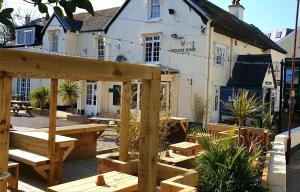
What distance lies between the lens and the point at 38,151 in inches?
298

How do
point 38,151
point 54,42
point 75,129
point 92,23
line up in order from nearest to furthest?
1. point 38,151
2. point 75,129
3. point 92,23
4. point 54,42

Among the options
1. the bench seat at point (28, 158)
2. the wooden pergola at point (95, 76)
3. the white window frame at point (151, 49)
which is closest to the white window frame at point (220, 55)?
the white window frame at point (151, 49)

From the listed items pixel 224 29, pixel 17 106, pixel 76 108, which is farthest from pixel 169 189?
pixel 76 108

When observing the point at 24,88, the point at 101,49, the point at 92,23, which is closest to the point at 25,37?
the point at 24,88

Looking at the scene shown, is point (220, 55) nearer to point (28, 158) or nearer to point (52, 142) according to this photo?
point (52, 142)

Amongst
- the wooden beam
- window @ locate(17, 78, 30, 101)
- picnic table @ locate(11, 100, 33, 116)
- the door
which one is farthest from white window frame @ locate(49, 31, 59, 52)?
the wooden beam

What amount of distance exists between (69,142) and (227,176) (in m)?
3.28

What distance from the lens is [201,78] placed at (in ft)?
63.9

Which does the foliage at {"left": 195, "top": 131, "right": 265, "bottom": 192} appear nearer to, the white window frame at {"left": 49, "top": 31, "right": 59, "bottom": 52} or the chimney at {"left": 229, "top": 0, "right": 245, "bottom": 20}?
the white window frame at {"left": 49, "top": 31, "right": 59, "bottom": 52}

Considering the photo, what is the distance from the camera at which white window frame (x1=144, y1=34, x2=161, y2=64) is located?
2144 cm

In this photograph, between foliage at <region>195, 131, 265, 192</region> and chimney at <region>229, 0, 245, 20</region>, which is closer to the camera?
foliage at <region>195, 131, 265, 192</region>

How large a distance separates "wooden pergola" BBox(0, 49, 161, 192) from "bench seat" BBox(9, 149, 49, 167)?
10.1 ft

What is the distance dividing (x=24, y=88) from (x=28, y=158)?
2456cm

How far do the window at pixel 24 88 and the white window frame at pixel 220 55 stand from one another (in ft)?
53.0
